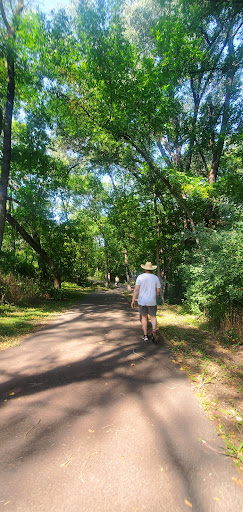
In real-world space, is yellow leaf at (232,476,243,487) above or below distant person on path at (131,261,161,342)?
below

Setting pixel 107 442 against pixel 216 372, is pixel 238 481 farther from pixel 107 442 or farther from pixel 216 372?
pixel 216 372

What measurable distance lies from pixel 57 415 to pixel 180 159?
44.2 ft

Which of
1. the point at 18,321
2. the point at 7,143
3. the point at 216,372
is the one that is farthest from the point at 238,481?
the point at 7,143

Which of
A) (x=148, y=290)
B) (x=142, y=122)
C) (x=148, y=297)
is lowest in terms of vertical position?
(x=148, y=297)

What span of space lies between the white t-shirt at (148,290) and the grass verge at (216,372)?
→ 1161 mm

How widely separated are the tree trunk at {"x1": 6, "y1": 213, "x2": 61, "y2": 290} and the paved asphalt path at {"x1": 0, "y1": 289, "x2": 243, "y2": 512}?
9820 millimetres

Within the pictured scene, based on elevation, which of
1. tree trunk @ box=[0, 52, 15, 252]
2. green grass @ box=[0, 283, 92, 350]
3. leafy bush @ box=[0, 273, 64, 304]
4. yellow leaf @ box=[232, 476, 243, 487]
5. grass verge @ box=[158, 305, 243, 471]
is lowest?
Result: yellow leaf @ box=[232, 476, 243, 487]

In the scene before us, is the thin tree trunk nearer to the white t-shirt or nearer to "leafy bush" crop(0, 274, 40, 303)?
"leafy bush" crop(0, 274, 40, 303)

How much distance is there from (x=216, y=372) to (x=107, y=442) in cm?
235

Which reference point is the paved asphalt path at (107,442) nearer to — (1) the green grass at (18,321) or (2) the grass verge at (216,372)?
(2) the grass verge at (216,372)

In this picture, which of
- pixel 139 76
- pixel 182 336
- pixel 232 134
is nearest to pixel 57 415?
pixel 182 336

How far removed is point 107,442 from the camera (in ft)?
7.36

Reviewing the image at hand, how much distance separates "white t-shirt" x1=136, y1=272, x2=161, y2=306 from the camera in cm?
515

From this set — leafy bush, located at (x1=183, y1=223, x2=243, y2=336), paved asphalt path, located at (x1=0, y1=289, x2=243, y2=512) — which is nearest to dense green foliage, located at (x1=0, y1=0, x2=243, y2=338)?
leafy bush, located at (x1=183, y1=223, x2=243, y2=336)
